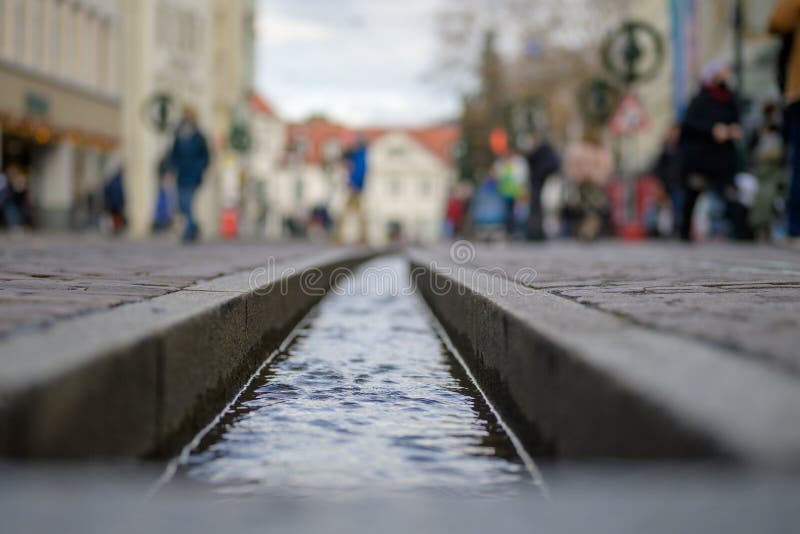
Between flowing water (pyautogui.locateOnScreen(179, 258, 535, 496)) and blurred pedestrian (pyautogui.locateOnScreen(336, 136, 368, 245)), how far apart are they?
15.4 metres

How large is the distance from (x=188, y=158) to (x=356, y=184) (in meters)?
4.70

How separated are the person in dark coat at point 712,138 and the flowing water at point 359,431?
30.2ft

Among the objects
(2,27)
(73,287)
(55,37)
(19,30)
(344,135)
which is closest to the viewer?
(73,287)

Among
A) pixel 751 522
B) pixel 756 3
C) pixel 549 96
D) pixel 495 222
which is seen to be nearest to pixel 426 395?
pixel 751 522

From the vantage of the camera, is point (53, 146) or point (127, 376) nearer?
point (127, 376)

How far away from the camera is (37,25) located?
1248 inches

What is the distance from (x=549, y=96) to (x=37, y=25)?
2424 centimetres

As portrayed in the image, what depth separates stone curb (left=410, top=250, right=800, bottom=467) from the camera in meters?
1.78

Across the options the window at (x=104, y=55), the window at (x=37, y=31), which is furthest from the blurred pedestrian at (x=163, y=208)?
the window at (x=104, y=55)

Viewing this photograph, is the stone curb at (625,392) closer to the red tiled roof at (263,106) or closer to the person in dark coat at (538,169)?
the person in dark coat at (538,169)

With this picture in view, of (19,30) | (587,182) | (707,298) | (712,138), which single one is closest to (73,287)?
(707,298)

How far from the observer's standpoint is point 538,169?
17.2 metres

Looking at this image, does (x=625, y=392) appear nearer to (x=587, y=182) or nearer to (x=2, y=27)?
(x=587, y=182)

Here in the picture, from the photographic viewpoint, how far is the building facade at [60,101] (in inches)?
1183
